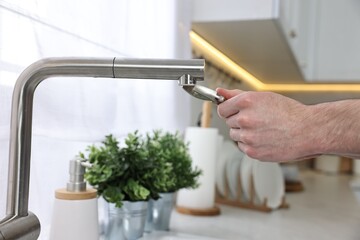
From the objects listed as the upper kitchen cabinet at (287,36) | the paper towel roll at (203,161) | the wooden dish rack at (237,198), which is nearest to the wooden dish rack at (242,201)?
the wooden dish rack at (237,198)

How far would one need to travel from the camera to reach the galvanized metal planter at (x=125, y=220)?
0.80 meters

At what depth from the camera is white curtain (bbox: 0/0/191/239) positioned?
607 millimetres

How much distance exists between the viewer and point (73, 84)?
76 cm

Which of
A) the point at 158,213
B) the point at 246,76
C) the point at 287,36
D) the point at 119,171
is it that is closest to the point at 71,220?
the point at 119,171

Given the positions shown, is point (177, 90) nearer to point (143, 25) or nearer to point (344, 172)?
point (143, 25)

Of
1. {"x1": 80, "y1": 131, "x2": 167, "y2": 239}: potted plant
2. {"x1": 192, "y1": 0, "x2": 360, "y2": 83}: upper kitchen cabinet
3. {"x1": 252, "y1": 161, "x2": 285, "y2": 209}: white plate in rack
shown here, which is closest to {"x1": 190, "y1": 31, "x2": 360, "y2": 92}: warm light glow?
{"x1": 192, "y1": 0, "x2": 360, "y2": 83}: upper kitchen cabinet

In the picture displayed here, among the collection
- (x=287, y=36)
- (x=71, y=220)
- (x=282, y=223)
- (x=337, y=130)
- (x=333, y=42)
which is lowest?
(x=282, y=223)

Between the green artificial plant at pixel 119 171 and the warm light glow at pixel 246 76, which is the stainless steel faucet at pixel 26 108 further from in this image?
the warm light glow at pixel 246 76

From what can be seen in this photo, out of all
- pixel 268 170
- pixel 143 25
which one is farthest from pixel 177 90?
pixel 268 170

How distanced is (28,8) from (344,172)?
273 centimetres

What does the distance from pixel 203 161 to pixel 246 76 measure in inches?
51.1

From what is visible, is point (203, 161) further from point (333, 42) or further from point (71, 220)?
point (333, 42)

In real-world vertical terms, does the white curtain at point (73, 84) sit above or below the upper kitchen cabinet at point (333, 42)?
below

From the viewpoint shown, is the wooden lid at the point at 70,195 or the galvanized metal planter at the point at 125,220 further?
the galvanized metal planter at the point at 125,220
